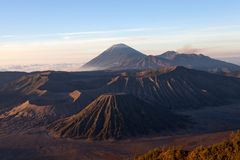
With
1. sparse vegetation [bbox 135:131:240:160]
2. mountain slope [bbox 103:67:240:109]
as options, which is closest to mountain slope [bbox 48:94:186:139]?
mountain slope [bbox 103:67:240:109]

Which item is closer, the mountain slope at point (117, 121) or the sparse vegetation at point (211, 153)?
the sparse vegetation at point (211, 153)

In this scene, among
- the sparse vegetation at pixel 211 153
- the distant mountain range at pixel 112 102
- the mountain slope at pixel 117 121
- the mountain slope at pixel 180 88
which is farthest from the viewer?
the mountain slope at pixel 180 88

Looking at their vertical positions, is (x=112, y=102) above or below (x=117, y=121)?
above

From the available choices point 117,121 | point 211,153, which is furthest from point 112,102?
point 211,153

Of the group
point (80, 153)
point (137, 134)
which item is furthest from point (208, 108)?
point (80, 153)

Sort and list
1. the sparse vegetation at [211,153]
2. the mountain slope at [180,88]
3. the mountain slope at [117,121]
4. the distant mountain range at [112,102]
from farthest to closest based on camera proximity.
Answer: the mountain slope at [180,88] → the distant mountain range at [112,102] → the mountain slope at [117,121] → the sparse vegetation at [211,153]

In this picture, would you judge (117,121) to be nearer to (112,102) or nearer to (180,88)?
(112,102)

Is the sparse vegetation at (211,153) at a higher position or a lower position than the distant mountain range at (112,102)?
higher

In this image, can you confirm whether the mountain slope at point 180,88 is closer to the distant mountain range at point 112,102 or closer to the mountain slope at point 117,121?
the distant mountain range at point 112,102

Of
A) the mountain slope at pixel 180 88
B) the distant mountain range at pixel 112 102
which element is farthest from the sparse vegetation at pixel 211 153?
the mountain slope at pixel 180 88
